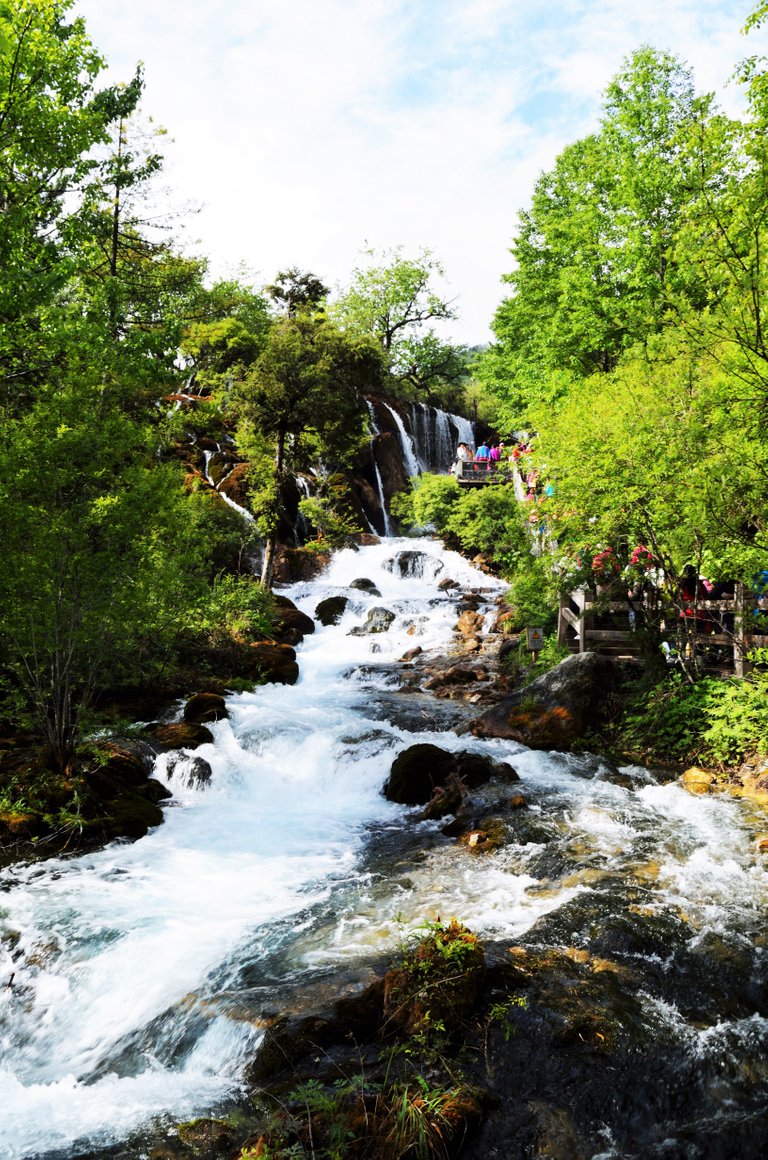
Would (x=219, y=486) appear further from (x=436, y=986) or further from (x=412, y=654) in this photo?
(x=436, y=986)

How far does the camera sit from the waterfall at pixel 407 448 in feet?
114

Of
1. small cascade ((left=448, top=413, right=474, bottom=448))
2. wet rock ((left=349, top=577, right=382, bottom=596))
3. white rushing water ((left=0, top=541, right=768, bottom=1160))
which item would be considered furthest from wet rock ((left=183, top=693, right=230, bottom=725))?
small cascade ((left=448, top=413, right=474, bottom=448))

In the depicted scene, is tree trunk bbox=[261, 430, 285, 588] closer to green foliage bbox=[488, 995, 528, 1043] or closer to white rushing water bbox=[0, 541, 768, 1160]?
white rushing water bbox=[0, 541, 768, 1160]

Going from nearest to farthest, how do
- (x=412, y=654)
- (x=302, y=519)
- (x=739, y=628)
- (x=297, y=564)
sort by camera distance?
(x=739, y=628) → (x=412, y=654) → (x=297, y=564) → (x=302, y=519)

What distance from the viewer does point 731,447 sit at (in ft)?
23.9

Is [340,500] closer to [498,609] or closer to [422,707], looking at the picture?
[498,609]

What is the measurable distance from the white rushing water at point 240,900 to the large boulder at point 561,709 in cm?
53

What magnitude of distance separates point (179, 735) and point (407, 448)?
1051 inches

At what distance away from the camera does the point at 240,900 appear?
22.2 ft

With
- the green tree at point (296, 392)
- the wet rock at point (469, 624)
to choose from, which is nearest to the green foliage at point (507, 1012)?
the wet rock at point (469, 624)

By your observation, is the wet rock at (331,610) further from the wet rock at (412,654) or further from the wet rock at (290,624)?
the wet rock at (412,654)

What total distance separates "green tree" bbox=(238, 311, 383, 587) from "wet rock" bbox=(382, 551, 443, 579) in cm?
557

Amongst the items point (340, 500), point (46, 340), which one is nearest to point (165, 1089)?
point (46, 340)

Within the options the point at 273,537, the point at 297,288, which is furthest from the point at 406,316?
the point at 273,537
